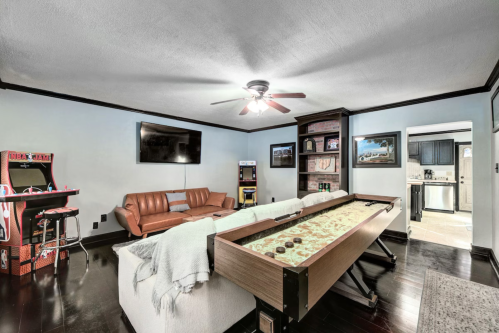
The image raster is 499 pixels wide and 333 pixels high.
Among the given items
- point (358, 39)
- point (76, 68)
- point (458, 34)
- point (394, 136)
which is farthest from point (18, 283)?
point (394, 136)

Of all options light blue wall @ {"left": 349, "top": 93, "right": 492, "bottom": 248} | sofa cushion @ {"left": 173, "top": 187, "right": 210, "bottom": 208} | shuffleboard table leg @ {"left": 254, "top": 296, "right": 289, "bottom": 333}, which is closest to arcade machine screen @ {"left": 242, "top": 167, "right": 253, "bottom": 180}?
sofa cushion @ {"left": 173, "top": 187, "right": 210, "bottom": 208}

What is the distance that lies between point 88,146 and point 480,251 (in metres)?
6.46

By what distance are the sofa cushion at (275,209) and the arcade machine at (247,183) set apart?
134 inches

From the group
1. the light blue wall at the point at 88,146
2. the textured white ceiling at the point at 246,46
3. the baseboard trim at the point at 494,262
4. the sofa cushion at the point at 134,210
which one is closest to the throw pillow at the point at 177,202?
the light blue wall at the point at 88,146

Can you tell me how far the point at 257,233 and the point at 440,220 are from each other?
5662mm

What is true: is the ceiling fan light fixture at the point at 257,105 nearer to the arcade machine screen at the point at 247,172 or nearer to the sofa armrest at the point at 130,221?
the sofa armrest at the point at 130,221

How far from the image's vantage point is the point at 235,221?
1563 millimetres

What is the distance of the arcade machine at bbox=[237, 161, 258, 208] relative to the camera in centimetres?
554

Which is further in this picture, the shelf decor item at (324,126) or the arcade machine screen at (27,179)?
the shelf decor item at (324,126)

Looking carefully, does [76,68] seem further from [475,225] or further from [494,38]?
[475,225]

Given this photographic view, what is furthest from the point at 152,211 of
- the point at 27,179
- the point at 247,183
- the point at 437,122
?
the point at 437,122

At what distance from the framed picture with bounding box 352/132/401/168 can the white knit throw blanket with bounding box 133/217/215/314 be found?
3.86m

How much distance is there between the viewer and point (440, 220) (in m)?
4.89

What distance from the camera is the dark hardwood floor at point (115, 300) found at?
5.59ft
